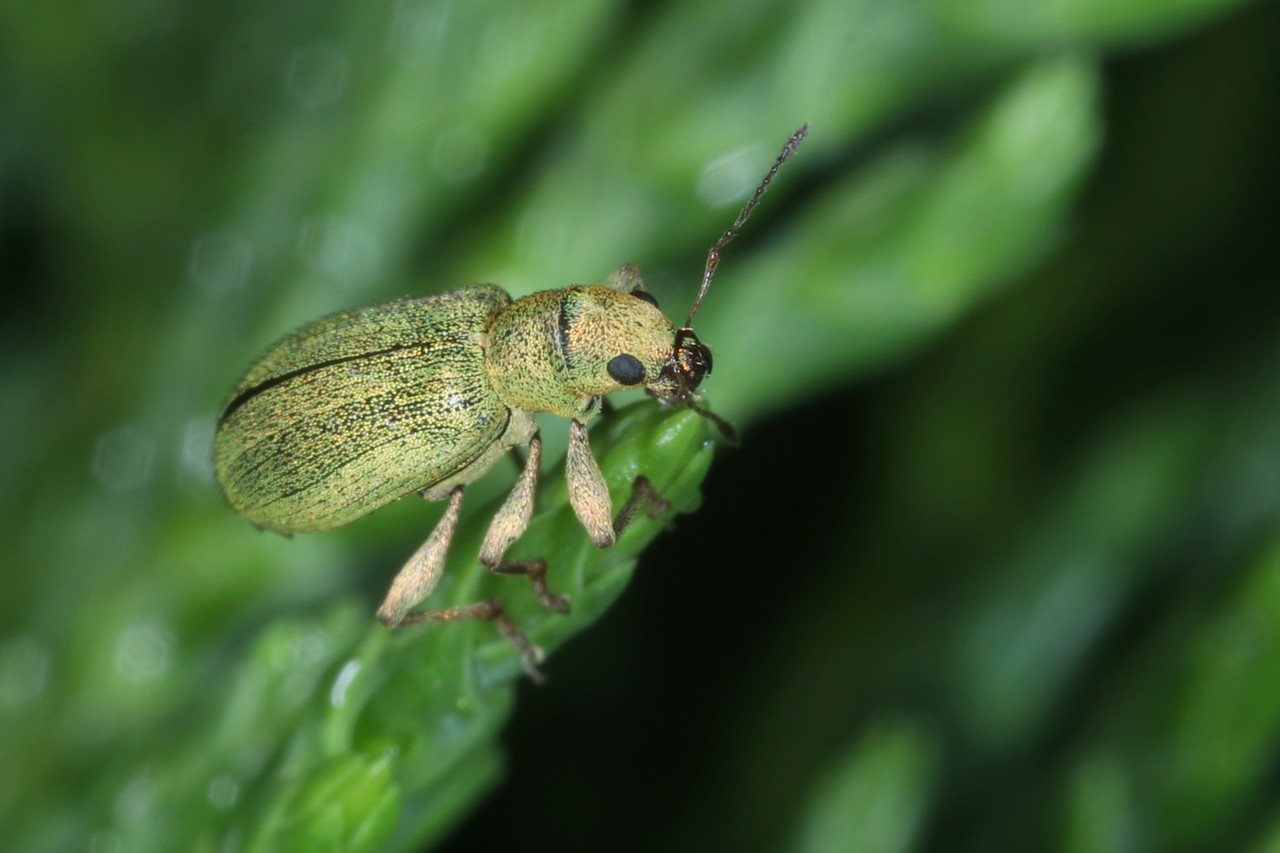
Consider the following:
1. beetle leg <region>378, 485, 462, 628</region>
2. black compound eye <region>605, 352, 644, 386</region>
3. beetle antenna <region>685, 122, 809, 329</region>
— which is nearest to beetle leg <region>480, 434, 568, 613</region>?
beetle leg <region>378, 485, 462, 628</region>

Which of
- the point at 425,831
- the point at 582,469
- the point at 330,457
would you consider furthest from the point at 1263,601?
the point at 330,457

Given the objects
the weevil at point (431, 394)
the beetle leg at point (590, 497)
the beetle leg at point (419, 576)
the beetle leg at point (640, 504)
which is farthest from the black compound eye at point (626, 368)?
the beetle leg at point (640, 504)

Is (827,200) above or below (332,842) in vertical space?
above

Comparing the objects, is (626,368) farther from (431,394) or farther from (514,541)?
(514,541)

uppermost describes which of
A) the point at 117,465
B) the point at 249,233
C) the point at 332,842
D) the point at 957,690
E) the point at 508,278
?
the point at 249,233

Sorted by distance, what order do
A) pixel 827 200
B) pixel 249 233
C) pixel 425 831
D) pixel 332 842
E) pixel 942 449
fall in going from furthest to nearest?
1. pixel 942 449
2. pixel 249 233
3. pixel 827 200
4. pixel 425 831
5. pixel 332 842

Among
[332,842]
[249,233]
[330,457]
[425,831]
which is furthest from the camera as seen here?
[249,233]

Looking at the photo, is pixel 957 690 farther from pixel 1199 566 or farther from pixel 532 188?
pixel 532 188
